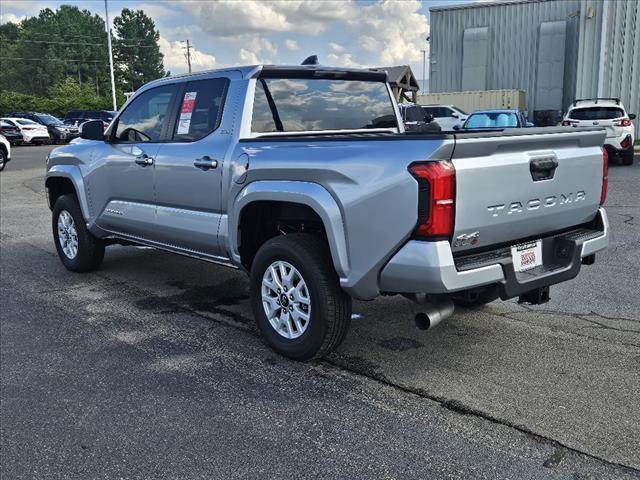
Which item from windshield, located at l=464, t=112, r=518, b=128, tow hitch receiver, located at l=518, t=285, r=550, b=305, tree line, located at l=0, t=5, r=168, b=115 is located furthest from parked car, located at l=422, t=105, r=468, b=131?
tree line, located at l=0, t=5, r=168, b=115

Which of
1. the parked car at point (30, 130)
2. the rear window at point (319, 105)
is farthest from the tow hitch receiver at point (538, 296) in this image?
the parked car at point (30, 130)

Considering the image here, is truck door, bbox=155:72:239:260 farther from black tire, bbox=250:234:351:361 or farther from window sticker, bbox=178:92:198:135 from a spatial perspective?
black tire, bbox=250:234:351:361

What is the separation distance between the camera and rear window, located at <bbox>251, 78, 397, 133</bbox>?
4.75 metres

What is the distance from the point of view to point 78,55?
102562 mm

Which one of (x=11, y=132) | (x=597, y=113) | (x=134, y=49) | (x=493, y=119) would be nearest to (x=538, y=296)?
(x=597, y=113)

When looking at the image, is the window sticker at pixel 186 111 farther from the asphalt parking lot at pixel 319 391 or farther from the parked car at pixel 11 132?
the parked car at pixel 11 132

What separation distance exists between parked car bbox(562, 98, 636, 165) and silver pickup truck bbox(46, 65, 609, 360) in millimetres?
12724

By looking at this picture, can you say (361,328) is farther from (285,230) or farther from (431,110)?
(431,110)

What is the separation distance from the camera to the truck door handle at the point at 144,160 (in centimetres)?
537

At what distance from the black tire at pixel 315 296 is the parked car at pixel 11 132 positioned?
32.1 metres

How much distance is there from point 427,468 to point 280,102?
9.59 ft

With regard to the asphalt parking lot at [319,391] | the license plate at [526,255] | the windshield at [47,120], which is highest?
the windshield at [47,120]

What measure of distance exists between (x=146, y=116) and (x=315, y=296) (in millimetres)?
2741

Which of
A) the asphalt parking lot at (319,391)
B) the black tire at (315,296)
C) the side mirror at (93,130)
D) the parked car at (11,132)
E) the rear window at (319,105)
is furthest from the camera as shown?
the parked car at (11,132)
